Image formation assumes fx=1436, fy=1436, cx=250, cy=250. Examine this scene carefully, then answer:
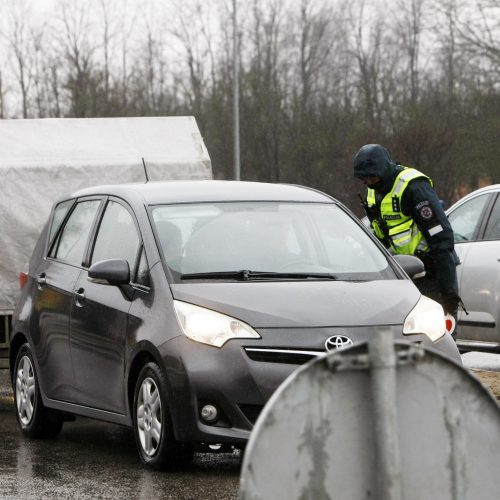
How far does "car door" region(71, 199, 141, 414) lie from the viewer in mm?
7668

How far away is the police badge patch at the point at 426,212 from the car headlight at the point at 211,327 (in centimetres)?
235

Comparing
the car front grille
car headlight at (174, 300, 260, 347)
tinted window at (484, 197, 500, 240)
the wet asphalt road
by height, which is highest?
tinted window at (484, 197, 500, 240)

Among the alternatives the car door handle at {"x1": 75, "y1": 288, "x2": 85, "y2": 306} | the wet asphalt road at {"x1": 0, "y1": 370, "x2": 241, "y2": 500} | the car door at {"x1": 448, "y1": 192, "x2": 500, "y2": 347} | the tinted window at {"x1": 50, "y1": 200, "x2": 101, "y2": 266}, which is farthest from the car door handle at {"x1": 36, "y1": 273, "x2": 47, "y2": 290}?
the car door at {"x1": 448, "y1": 192, "x2": 500, "y2": 347}

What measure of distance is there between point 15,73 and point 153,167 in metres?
42.0

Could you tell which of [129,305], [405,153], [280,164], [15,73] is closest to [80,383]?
[129,305]

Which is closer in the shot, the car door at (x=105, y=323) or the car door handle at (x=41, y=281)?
the car door at (x=105, y=323)

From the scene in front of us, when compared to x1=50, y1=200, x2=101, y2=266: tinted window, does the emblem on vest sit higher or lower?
higher

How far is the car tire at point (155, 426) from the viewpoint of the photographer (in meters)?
7.04

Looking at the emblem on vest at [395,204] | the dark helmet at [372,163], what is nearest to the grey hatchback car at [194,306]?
the dark helmet at [372,163]

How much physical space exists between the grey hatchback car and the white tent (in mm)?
4165

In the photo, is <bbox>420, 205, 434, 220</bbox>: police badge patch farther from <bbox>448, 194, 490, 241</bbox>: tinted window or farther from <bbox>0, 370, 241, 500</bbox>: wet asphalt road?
<bbox>448, 194, 490, 241</bbox>: tinted window

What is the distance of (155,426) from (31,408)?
191 centimetres

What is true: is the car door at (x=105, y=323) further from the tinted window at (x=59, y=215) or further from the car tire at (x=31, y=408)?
the tinted window at (x=59, y=215)

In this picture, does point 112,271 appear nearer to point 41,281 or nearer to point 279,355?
point 279,355
